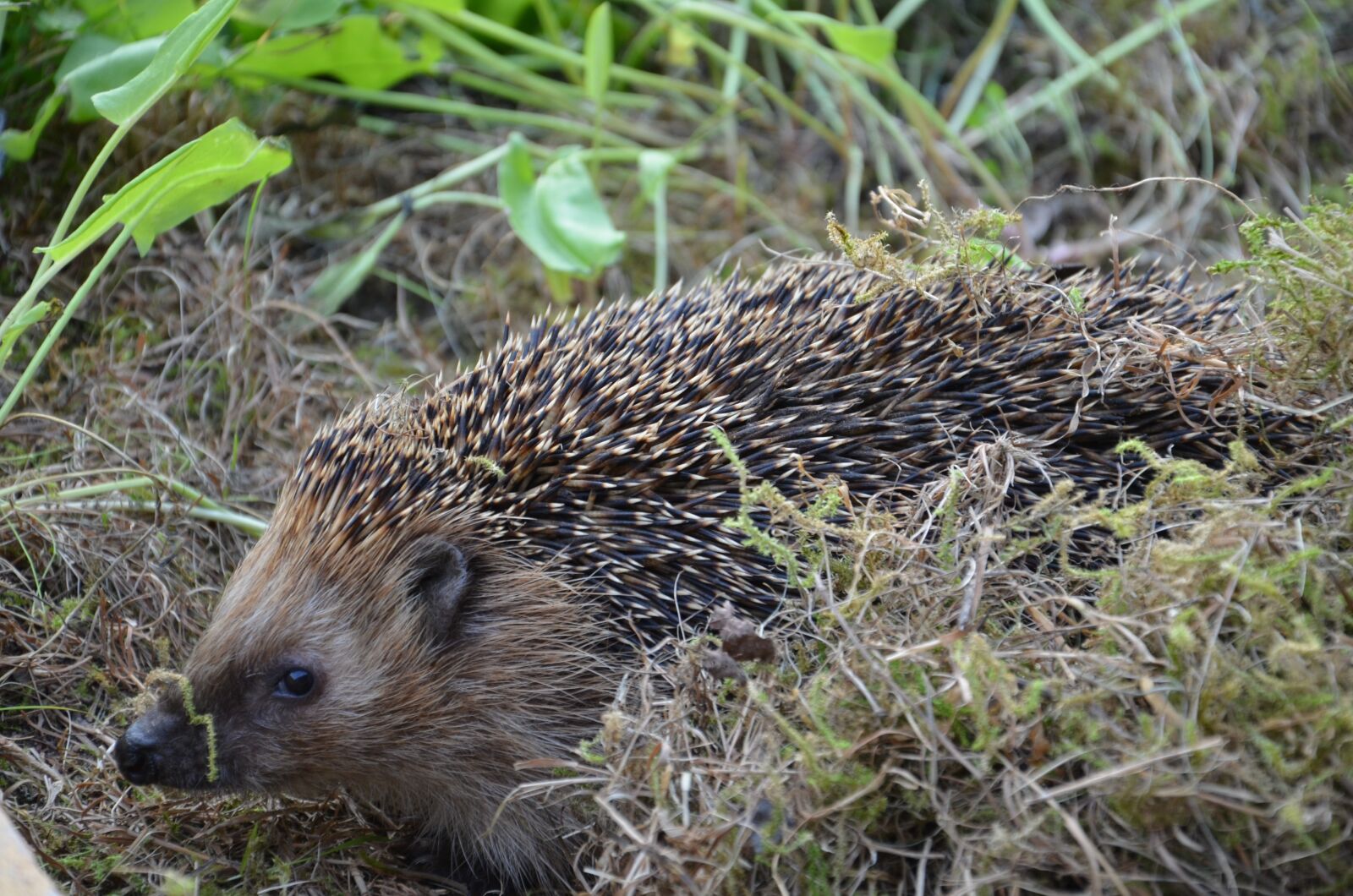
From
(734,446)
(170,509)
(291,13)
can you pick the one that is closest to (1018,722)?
(734,446)

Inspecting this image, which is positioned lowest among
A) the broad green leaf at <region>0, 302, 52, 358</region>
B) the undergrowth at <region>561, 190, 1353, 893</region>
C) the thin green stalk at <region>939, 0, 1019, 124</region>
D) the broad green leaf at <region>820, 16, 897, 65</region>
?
the thin green stalk at <region>939, 0, 1019, 124</region>

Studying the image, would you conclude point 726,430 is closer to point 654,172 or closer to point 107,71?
point 654,172

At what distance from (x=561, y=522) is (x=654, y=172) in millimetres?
2924

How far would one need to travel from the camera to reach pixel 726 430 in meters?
3.89

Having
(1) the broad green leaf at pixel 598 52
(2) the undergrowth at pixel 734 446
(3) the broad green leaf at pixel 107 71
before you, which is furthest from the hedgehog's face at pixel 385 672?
(1) the broad green leaf at pixel 598 52

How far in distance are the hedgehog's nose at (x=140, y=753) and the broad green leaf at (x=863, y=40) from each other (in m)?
4.30

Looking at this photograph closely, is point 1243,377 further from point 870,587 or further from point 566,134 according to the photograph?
point 566,134

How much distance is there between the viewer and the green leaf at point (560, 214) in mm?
5496

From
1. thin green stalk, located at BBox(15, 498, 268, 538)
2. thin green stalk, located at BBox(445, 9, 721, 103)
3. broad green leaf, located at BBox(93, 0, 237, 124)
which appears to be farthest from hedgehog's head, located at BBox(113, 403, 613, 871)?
thin green stalk, located at BBox(445, 9, 721, 103)

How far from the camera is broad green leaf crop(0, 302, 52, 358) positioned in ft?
13.1

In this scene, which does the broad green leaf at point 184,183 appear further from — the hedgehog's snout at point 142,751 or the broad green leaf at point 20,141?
the hedgehog's snout at point 142,751

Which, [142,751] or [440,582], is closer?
[142,751]

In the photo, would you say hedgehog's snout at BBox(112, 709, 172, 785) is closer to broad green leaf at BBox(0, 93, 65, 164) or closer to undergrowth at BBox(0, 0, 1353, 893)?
undergrowth at BBox(0, 0, 1353, 893)

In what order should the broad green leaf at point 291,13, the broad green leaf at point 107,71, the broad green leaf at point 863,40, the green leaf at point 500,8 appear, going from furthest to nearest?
the green leaf at point 500,8 → the broad green leaf at point 863,40 → the broad green leaf at point 291,13 → the broad green leaf at point 107,71
